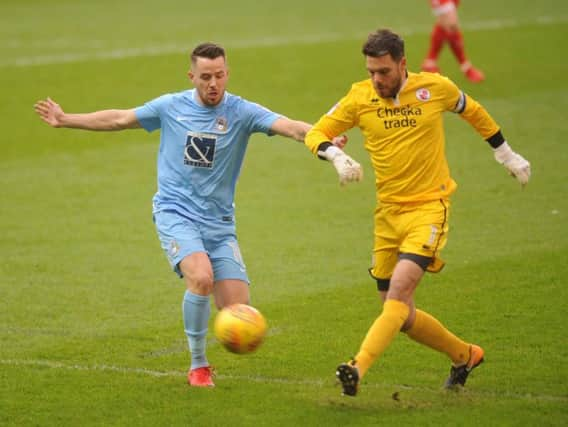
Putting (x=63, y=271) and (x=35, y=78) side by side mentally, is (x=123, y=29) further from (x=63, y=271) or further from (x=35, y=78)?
(x=63, y=271)

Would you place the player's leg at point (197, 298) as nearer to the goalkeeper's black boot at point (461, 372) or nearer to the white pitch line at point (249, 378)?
the white pitch line at point (249, 378)

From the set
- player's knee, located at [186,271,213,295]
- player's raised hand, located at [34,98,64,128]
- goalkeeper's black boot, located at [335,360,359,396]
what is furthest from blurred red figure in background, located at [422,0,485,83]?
goalkeeper's black boot, located at [335,360,359,396]

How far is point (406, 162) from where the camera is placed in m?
8.98

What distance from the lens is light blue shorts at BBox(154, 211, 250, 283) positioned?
30.5ft

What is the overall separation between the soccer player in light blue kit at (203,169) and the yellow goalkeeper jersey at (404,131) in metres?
0.43

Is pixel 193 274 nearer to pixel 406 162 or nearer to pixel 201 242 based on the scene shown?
pixel 201 242

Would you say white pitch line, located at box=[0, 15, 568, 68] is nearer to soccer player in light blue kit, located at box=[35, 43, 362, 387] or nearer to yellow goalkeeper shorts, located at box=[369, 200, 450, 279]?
soccer player in light blue kit, located at box=[35, 43, 362, 387]

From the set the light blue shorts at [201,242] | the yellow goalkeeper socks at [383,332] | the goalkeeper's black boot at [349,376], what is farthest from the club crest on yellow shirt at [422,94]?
the goalkeeper's black boot at [349,376]

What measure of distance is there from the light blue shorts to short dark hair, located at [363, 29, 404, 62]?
1.92m

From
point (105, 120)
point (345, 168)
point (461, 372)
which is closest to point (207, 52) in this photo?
point (105, 120)

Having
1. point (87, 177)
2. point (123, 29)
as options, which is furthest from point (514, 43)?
point (87, 177)

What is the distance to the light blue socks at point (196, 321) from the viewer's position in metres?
9.30

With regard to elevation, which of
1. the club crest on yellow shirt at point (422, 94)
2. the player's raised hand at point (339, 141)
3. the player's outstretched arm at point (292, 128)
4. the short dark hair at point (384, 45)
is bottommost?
the player's raised hand at point (339, 141)

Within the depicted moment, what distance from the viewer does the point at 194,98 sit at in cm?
968
